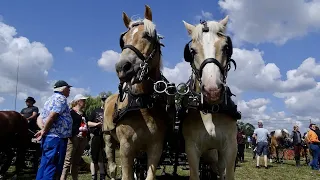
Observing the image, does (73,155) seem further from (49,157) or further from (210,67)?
(210,67)

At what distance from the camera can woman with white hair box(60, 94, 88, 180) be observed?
7.15 m

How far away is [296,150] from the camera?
682 inches

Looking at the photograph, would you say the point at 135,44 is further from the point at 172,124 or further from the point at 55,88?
the point at 55,88

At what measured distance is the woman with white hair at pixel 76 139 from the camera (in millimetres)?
7148

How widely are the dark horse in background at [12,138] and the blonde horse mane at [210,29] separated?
21.4 ft

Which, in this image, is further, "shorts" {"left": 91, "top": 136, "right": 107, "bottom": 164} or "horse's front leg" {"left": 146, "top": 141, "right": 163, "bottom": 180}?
"shorts" {"left": 91, "top": 136, "right": 107, "bottom": 164}

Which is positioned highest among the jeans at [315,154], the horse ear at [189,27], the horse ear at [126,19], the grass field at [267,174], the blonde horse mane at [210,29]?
the horse ear at [126,19]

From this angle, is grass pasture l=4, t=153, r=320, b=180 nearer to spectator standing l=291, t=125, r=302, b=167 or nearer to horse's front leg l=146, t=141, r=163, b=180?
spectator standing l=291, t=125, r=302, b=167

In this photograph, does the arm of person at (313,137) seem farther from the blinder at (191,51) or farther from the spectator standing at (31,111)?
the blinder at (191,51)

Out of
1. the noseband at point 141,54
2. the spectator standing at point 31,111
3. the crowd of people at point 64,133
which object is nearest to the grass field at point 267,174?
the spectator standing at point 31,111

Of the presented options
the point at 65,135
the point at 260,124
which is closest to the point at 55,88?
the point at 65,135

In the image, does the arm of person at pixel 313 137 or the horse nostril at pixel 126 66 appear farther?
the arm of person at pixel 313 137

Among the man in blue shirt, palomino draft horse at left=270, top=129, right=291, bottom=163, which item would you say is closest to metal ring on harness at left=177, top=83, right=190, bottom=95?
the man in blue shirt

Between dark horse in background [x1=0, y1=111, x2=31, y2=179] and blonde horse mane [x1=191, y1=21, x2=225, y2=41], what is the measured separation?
653 cm
